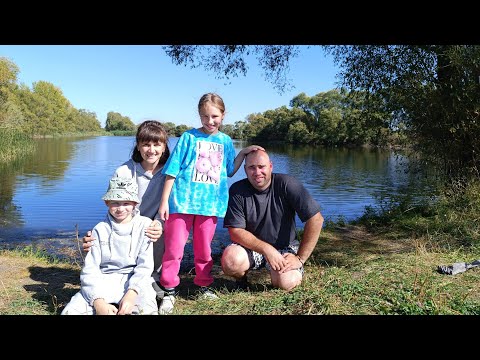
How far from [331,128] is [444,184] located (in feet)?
123

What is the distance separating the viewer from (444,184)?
8.11 metres

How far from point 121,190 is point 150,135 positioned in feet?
1.92

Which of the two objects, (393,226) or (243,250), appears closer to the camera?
(243,250)

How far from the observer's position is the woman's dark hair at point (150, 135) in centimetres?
330

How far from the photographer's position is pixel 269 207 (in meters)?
3.40

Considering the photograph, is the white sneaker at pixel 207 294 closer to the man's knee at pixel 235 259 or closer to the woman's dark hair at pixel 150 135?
the man's knee at pixel 235 259

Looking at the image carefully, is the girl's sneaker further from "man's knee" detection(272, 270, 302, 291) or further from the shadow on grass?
the shadow on grass

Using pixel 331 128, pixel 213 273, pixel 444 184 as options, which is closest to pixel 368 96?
pixel 444 184

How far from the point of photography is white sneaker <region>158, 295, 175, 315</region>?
3.04m

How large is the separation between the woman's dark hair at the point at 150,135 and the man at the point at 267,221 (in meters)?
0.71

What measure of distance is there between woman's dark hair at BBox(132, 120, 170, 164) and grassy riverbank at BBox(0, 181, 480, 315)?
128 centimetres

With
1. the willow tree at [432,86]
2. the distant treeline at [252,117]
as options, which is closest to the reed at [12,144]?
the distant treeline at [252,117]

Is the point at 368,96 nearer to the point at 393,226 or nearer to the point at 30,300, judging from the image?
the point at 393,226

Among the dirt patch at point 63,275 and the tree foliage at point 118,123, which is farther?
the tree foliage at point 118,123
